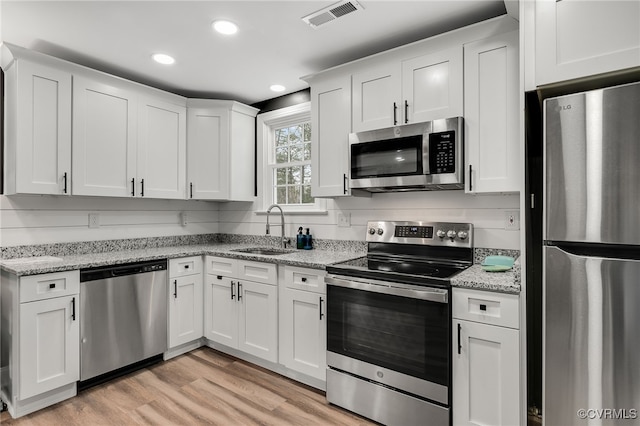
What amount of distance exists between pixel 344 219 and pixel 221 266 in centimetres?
116

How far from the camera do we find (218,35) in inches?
92.0

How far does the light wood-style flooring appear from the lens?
2111 mm

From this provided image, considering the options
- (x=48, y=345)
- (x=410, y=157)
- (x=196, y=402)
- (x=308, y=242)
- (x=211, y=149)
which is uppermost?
(x=211, y=149)

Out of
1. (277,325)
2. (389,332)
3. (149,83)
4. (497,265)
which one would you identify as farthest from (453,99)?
(149,83)

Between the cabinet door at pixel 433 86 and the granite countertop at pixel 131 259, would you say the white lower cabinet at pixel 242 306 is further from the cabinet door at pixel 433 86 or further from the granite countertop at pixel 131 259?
the cabinet door at pixel 433 86

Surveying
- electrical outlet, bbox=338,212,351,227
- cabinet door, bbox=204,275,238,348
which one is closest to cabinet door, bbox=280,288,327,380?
cabinet door, bbox=204,275,238,348

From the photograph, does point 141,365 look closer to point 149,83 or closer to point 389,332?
point 389,332

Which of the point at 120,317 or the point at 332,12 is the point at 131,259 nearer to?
the point at 120,317

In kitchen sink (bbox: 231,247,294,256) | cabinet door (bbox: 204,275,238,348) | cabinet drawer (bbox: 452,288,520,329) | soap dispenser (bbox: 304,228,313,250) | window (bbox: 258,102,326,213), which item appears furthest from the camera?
window (bbox: 258,102,326,213)

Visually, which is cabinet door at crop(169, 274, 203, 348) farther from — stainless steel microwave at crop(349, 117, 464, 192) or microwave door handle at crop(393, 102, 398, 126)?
microwave door handle at crop(393, 102, 398, 126)

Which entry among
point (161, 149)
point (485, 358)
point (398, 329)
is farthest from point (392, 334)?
point (161, 149)

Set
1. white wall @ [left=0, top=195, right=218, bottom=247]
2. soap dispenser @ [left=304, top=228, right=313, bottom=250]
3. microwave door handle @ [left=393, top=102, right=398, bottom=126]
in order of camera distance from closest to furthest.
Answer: microwave door handle @ [left=393, top=102, right=398, bottom=126] < white wall @ [left=0, top=195, right=218, bottom=247] < soap dispenser @ [left=304, top=228, right=313, bottom=250]

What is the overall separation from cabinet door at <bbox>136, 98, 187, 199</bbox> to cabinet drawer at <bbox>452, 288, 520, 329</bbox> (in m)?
2.67

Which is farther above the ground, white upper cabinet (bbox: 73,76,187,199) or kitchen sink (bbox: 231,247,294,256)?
white upper cabinet (bbox: 73,76,187,199)
